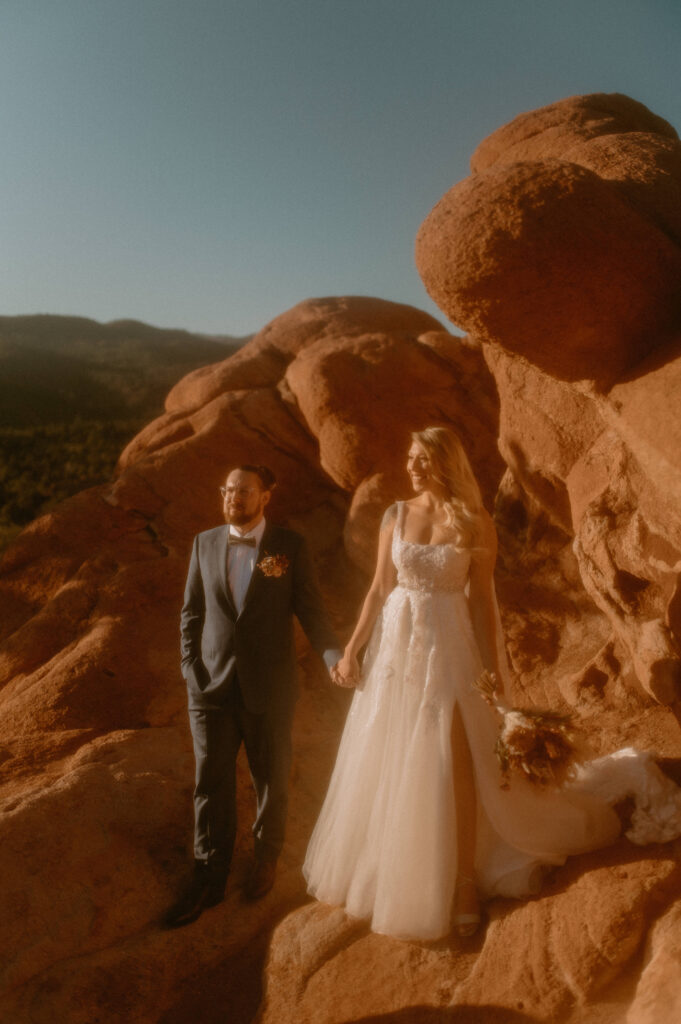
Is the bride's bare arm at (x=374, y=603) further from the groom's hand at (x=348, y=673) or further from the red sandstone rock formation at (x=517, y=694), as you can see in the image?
the red sandstone rock formation at (x=517, y=694)

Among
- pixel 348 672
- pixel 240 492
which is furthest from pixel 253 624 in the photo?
pixel 240 492

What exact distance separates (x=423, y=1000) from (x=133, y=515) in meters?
5.04

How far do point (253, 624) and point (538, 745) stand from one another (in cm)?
152

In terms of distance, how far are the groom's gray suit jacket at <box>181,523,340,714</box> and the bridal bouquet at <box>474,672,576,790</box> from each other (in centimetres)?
101

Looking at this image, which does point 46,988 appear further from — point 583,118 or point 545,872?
point 583,118

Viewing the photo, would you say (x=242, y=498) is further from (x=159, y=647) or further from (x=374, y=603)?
(x=159, y=647)

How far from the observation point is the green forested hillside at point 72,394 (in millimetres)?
12969

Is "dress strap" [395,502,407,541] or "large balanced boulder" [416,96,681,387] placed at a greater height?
"large balanced boulder" [416,96,681,387]

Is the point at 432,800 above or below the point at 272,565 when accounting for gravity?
below

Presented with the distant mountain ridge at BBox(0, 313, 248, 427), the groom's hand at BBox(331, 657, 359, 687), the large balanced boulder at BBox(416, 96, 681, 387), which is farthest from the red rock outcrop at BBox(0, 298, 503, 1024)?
the distant mountain ridge at BBox(0, 313, 248, 427)

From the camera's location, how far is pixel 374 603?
3.41 meters

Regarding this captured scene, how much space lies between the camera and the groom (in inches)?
142

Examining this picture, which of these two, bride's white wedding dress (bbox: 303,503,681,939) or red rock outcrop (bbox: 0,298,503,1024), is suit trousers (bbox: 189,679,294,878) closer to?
red rock outcrop (bbox: 0,298,503,1024)

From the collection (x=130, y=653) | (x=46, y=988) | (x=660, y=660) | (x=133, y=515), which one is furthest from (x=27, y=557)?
(x=660, y=660)
